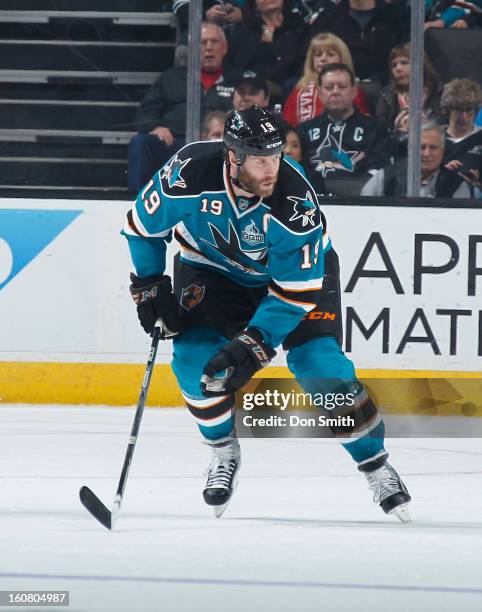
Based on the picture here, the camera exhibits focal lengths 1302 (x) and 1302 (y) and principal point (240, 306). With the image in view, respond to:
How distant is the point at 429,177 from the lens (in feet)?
18.8

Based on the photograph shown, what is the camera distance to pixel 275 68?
5.73m

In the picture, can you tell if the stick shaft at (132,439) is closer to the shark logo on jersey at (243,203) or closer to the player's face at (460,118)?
the shark logo on jersey at (243,203)

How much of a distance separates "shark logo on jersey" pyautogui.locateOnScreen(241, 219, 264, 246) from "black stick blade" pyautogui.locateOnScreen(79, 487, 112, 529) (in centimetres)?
75

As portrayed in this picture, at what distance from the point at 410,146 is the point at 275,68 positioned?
0.69 m

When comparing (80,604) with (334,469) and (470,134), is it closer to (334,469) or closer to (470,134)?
(334,469)

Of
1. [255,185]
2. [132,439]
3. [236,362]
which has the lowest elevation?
[132,439]

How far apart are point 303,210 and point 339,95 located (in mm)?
2608

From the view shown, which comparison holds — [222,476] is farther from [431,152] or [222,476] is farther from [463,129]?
[463,129]

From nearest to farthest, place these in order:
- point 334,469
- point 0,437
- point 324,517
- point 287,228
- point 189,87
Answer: point 287,228
point 324,517
point 334,469
point 0,437
point 189,87

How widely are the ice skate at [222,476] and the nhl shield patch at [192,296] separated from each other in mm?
384

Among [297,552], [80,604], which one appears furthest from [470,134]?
[80,604]

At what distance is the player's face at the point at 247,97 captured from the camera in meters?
5.70

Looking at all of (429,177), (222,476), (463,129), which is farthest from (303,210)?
(463,129)

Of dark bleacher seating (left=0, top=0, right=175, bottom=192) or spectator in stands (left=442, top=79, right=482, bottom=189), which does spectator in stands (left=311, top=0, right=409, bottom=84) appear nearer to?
spectator in stands (left=442, top=79, right=482, bottom=189)
